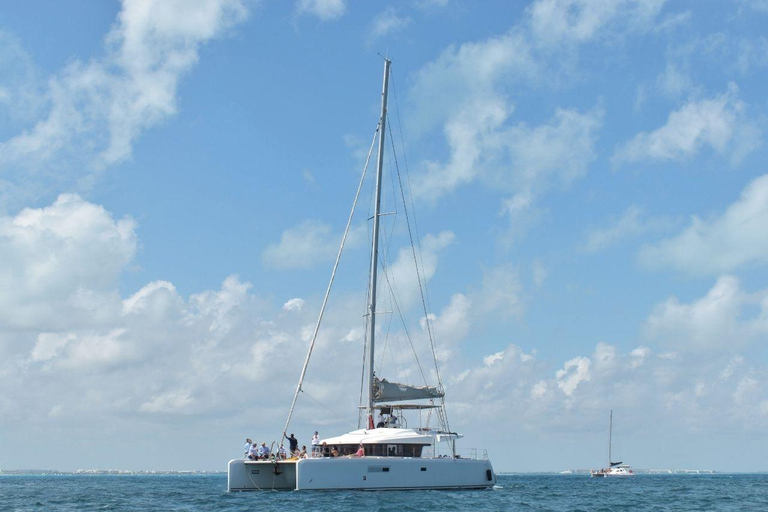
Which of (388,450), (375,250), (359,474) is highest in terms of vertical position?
(375,250)

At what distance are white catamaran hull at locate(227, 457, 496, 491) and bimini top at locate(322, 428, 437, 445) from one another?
3.20ft

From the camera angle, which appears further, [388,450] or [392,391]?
[392,391]

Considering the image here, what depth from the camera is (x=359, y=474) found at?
34.0 meters

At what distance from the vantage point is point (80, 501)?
133 feet

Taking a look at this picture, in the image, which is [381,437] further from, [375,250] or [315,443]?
[375,250]

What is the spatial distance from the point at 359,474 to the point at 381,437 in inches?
109

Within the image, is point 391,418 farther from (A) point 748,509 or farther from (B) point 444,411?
(A) point 748,509

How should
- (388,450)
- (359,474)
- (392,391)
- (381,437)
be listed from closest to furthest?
(359,474), (388,450), (381,437), (392,391)

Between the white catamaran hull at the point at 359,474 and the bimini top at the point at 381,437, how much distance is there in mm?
976

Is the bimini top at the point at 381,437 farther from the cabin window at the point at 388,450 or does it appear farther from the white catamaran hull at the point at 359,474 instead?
the white catamaran hull at the point at 359,474

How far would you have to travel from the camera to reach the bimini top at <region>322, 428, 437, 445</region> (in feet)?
119

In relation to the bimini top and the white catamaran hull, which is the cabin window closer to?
the bimini top

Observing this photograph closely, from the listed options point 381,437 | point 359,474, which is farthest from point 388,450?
point 359,474

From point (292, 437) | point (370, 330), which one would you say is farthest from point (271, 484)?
point (370, 330)
